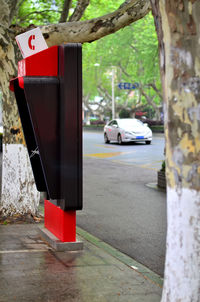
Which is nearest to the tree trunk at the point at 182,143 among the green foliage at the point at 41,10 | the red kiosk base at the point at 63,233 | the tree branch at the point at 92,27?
the red kiosk base at the point at 63,233

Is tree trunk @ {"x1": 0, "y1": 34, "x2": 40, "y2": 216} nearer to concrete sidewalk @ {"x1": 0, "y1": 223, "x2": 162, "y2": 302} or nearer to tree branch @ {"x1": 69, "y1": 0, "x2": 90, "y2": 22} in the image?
concrete sidewalk @ {"x1": 0, "y1": 223, "x2": 162, "y2": 302}

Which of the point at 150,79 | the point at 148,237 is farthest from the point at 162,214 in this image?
the point at 150,79

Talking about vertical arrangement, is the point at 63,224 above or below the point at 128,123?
below

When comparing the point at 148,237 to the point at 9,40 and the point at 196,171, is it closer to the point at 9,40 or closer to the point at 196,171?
the point at 9,40

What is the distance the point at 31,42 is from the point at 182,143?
4.53 m

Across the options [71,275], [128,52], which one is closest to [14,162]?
[71,275]

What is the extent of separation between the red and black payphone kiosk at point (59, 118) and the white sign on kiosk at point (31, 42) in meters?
0.60

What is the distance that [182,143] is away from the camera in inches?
139

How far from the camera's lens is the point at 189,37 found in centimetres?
343

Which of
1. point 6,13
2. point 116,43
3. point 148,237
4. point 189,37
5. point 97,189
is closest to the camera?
point 189,37

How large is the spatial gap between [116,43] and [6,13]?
3981cm

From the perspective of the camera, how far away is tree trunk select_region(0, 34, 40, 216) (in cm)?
900

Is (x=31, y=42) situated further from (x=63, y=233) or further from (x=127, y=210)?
(x=127, y=210)

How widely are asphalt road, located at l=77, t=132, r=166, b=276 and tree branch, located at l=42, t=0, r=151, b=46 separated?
10.1ft
